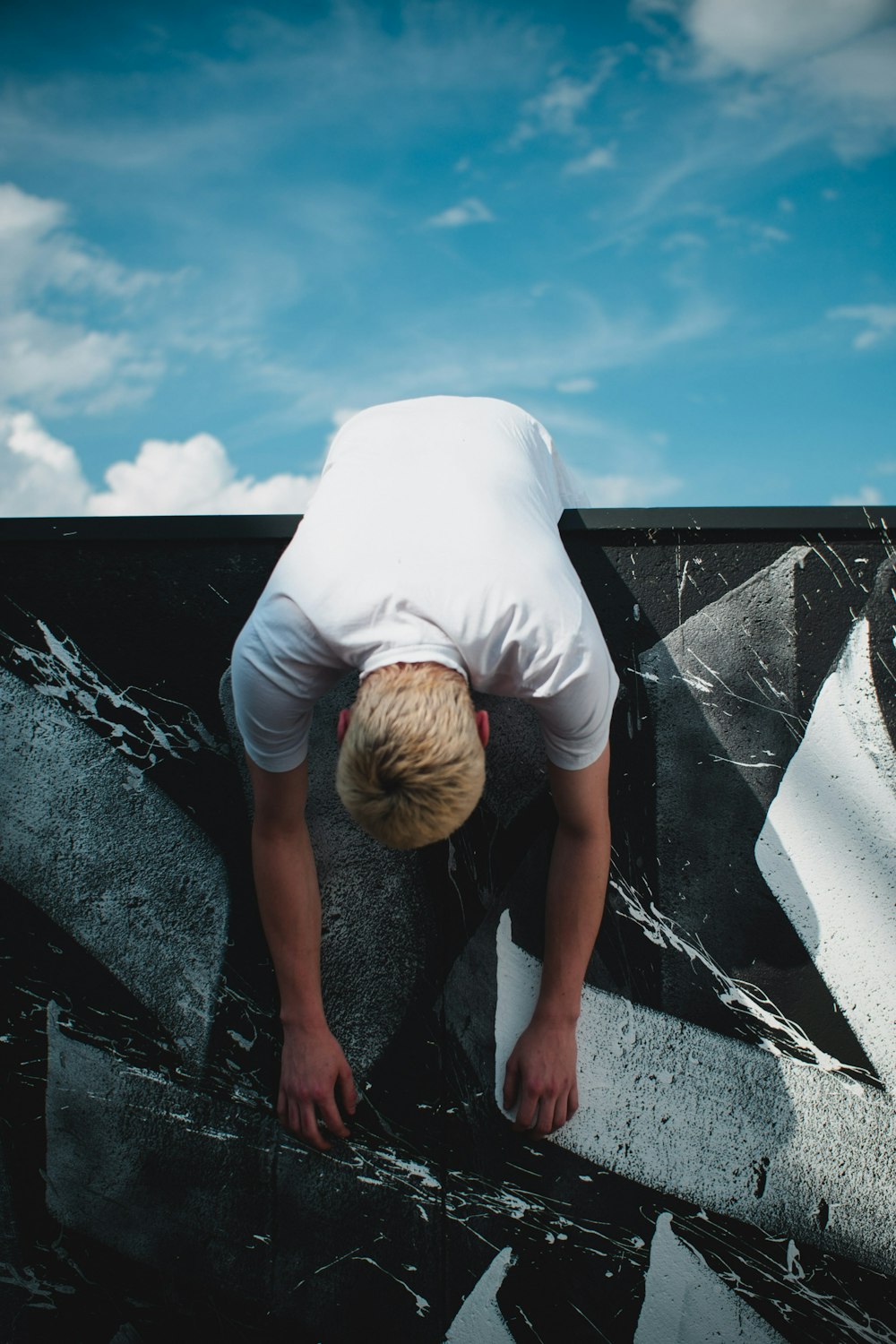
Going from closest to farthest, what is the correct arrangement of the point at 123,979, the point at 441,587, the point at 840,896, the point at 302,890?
the point at 441,587, the point at 302,890, the point at 840,896, the point at 123,979

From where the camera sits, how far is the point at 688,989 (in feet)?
5.87

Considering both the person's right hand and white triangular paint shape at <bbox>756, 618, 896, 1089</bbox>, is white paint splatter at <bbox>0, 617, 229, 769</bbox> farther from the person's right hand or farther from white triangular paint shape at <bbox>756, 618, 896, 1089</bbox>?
white triangular paint shape at <bbox>756, 618, 896, 1089</bbox>

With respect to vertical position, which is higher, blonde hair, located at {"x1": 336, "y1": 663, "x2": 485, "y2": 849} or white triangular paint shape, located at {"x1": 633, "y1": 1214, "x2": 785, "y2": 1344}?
blonde hair, located at {"x1": 336, "y1": 663, "x2": 485, "y2": 849}

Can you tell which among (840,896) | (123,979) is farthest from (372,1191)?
(840,896)

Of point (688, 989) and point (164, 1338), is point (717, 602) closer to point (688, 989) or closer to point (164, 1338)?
point (688, 989)

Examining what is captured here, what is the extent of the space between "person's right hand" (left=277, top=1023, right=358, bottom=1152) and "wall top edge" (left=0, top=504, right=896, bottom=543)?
1.22m

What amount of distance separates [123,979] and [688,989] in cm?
143

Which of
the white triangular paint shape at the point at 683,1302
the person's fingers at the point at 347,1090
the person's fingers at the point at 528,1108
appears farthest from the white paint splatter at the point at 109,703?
the white triangular paint shape at the point at 683,1302

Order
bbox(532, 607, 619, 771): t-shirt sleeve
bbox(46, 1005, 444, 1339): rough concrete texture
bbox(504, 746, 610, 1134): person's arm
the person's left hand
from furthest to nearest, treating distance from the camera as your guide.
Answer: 1. bbox(46, 1005, 444, 1339): rough concrete texture
2. the person's left hand
3. bbox(504, 746, 610, 1134): person's arm
4. bbox(532, 607, 619, 771): t-shirt sleeve

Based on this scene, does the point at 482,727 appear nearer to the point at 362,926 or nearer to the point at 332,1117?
the point at 362,926

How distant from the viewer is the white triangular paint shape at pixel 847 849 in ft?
5.74

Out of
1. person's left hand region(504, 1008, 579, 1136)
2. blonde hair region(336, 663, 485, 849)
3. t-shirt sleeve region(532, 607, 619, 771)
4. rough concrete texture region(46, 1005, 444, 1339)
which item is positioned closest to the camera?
blonde hair region(336, 663, 485, 849)

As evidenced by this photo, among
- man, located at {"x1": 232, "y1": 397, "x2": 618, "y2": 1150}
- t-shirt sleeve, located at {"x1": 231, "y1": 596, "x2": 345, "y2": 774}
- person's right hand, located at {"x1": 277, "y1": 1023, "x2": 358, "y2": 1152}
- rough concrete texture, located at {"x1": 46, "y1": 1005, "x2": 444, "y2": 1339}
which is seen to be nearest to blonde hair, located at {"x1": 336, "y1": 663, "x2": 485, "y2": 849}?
man, located at {"x1": 232, "y1": 397, "x2": 618, "y2": 1150}

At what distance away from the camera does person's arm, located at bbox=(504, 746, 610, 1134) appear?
1512mm
